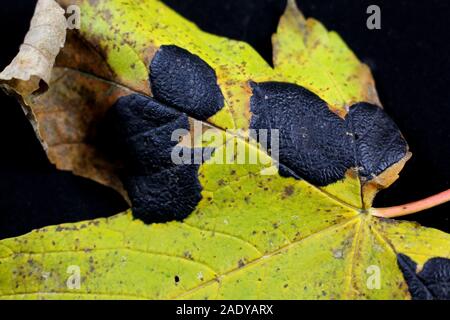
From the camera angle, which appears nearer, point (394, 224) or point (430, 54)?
point (394, 224)

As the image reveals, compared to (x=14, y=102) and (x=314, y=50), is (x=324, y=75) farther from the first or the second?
(x=14, y=102)

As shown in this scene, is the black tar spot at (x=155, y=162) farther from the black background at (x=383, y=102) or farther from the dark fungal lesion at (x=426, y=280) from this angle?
the dark fungal lesion at (x=426, y=280)

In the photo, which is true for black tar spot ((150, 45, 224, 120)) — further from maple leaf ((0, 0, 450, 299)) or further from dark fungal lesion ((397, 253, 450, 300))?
dark fungal lesion ((397, 253, 450, 300))

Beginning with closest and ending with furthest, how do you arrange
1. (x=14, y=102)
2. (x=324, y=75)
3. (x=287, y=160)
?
(x=287, y=160) < (x=324, y=75) < (x=14, y=102)

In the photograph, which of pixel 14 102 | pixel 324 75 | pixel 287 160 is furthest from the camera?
pixel 14 102

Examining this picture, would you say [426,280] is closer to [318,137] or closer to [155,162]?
[318,137]

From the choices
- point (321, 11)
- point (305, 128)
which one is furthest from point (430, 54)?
point (305, 128)

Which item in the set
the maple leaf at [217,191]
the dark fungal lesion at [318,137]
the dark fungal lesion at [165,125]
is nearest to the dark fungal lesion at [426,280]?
the maple leaf at [217,191]
